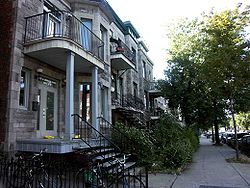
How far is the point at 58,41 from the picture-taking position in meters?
9.27

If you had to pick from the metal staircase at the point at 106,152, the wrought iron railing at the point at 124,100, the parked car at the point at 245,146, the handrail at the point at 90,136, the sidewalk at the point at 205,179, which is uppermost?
the wrought iron railing at the point at 124,100

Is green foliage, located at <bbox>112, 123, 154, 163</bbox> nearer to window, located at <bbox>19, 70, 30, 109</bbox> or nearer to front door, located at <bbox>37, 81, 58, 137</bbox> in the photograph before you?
front door, located at <bbox>37, 81, 58, 137</bbox>

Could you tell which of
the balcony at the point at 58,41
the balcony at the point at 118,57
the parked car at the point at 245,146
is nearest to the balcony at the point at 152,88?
the balcony at the point at 118,57

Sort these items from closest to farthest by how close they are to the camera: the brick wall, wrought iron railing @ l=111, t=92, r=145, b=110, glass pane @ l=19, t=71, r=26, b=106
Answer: the brick wall, glass pane @ l=19, t=71, r=26, b=106, wrought iron railing @ l=111, t=92, r=145, b=110

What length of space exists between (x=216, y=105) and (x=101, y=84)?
18.1 metres

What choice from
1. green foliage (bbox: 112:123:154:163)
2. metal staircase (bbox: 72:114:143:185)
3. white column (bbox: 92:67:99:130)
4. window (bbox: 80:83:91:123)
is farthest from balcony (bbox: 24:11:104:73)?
green foliage (bbox: 112:123:154:163)

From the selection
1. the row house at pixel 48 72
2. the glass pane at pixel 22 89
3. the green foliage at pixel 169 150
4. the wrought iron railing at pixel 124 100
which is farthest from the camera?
the wrought iron railing at pixel 124 100

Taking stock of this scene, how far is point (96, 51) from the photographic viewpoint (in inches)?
532

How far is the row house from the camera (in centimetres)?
880

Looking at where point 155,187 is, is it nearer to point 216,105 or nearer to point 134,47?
point 134,47

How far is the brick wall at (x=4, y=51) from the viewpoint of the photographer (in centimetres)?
869

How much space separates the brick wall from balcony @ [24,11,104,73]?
0.62 m

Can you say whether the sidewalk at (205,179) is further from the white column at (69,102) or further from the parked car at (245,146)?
the parked car at (245,146)

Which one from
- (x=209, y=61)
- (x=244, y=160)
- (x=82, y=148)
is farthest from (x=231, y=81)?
(x=82, y=148)
